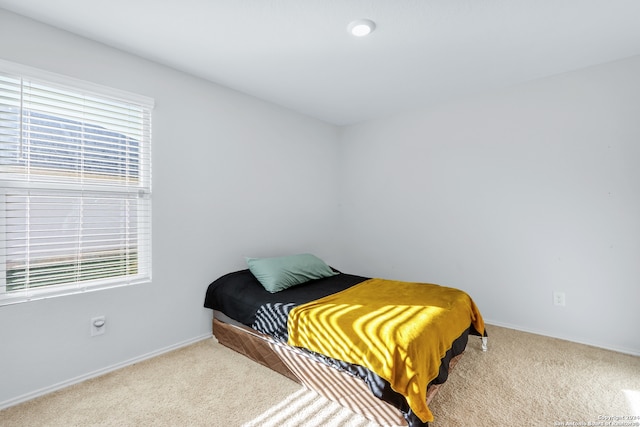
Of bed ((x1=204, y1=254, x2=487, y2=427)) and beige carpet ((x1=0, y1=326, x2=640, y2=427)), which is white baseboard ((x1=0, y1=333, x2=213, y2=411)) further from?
bed ((x1=204, y1=254, x2=487, y2=427))

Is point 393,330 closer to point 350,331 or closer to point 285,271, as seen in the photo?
point 350,331

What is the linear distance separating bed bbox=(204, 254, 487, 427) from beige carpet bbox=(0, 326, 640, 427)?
131mm

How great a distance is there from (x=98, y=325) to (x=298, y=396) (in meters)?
1.48

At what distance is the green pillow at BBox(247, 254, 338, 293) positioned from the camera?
2.60m

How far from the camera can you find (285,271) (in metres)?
2.73

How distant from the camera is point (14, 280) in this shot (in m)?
1.87

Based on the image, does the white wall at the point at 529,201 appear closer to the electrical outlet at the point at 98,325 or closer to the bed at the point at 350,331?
the bed at the point at 350,331

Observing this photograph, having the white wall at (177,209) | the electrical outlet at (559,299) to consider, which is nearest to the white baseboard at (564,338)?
the electrical outlet at (559,299)

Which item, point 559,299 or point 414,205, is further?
point 414,205

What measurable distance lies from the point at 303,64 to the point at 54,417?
2832 millimetres

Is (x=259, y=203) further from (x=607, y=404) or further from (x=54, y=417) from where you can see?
(x=607, y=404)

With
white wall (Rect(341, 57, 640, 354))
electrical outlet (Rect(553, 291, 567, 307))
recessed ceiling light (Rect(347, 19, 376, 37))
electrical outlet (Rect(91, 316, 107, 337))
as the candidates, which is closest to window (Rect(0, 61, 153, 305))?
electrical outlet (Rect(91, 316, 107, 337))

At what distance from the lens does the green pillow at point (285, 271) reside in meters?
2.60

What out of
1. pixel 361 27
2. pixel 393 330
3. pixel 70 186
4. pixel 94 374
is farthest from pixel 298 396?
pixel 361 27
